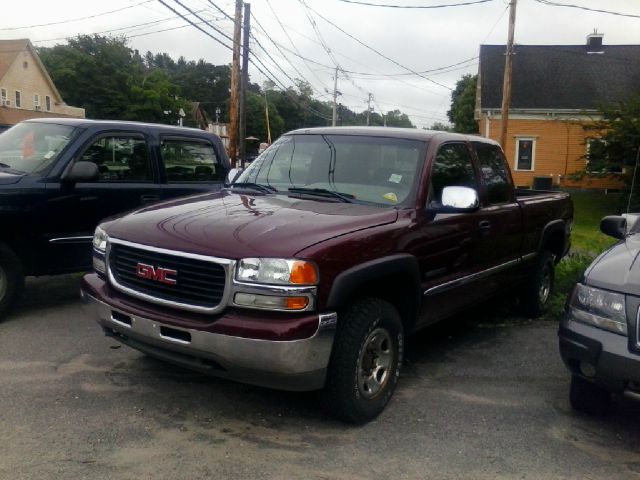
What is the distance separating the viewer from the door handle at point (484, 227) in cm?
A: 514

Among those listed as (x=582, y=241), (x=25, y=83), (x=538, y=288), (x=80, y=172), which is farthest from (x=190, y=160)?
(x=25, y=83)

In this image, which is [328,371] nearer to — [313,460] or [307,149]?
[313,460]

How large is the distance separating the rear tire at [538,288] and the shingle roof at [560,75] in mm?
25163

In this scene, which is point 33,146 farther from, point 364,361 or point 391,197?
point 364,361

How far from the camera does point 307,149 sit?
513cm

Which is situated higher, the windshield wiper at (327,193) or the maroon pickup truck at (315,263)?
the windshield wiper at (327,193)

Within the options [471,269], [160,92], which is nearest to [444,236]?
[471,269]

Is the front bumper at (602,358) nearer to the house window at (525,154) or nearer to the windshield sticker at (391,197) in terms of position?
the windshield sticker at (391,197)

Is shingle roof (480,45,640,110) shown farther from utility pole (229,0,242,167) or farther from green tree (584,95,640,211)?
utility pole (229,0,242,167)

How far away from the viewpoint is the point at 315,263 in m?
3.46

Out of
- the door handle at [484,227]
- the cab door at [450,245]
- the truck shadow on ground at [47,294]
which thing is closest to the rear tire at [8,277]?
the truck shadow on ground at [47,294]

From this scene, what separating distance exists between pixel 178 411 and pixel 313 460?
1033mm

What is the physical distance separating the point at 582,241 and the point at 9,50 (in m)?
52.7

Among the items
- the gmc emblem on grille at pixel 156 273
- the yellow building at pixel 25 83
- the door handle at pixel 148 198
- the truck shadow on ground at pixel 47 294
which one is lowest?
the truck shadow on ground at pixel 47 294
